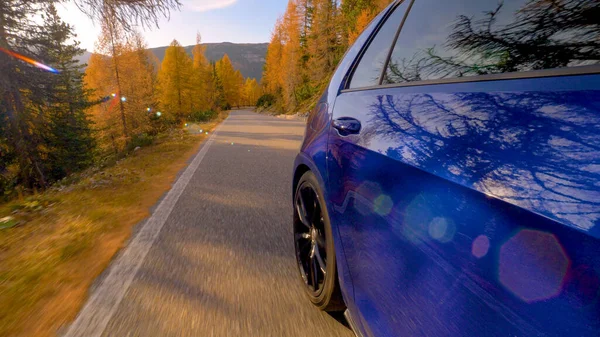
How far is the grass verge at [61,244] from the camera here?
2160 mm

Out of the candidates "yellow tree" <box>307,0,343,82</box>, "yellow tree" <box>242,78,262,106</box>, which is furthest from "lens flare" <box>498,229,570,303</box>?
"yellow tree" <box>242,78,262,106</box>

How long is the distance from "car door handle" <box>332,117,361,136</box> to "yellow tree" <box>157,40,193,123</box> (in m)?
41.3

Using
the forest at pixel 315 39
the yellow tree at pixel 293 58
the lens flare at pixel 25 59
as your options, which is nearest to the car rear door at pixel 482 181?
the lens flare at pixel 25 59

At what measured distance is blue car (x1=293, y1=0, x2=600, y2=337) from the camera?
0.68 m

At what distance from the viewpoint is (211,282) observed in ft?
7.98

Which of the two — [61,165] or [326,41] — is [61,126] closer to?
[61,165]

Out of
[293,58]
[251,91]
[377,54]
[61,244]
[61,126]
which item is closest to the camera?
[377,54]

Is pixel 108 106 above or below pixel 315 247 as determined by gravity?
below

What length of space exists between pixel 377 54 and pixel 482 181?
125 cm

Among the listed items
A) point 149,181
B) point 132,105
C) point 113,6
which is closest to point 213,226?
point 149,181

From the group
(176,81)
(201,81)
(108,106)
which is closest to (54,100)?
(108,106)

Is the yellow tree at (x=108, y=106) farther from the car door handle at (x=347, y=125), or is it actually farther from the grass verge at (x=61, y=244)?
the car door handle at (x=347, y=125)

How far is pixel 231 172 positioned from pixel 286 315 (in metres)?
4.79

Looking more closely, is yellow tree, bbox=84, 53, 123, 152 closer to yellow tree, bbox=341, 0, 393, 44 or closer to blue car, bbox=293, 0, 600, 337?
yellow tree, bbox=341, 0, 393, 44
